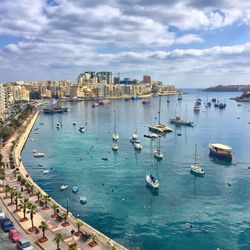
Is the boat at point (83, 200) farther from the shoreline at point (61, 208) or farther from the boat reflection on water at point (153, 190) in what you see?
the boat reflection on water at point (153, 190)

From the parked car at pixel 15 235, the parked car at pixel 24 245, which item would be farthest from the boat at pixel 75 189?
the parked car at pixel 24 245

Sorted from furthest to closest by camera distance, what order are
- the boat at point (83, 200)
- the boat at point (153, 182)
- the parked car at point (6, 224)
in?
the boat at point (153, 182) < the boat at point (83, 200) < the parked car at point (6, 224)

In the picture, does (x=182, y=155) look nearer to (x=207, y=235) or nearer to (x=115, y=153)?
(x=115, y=153)

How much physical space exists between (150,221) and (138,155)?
43.1m

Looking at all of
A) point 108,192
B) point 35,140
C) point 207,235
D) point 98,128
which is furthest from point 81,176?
→ point 98,128

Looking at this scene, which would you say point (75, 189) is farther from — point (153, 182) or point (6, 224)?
point (6, 224)

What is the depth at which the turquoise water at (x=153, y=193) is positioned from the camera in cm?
4534

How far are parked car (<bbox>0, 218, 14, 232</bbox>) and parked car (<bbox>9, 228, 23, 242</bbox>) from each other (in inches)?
59.3

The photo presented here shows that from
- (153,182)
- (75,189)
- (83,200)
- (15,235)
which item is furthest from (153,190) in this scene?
(15,235)

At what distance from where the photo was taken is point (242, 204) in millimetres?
55938

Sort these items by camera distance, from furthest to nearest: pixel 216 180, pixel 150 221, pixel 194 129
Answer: pixel 194 129 < pixel 216 180 < pixel 150 221

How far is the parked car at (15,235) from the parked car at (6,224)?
59.3 inches

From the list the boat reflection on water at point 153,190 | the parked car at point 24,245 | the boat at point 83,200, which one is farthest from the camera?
the boat reflection on water at point 153,190

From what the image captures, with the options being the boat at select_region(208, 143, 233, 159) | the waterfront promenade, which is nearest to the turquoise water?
the boat at select_region(208, 143, 233, 159)
